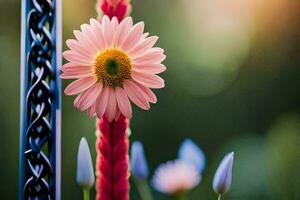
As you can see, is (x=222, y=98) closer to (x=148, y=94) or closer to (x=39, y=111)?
(x=148, y=94)

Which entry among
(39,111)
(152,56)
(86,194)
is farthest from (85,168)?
(152,56)

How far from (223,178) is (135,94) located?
257mm

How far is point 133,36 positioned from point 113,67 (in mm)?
77

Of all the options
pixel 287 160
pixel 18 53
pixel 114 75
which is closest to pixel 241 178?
pixel 287 160

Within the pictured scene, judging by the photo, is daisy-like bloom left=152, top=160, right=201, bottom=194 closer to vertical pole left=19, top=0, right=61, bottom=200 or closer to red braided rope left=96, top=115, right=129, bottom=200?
red braided rope left=96, top=115, right=129, bottom=200

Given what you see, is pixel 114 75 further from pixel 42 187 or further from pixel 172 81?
pixel 42 187

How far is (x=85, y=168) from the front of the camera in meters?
0.87

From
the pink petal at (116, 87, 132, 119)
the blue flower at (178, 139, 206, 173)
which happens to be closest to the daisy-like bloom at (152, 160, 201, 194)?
the blue flower at (178, 139, 206, 173)

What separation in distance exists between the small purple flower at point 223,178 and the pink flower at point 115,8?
38 cm

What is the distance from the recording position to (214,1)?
2.92ft

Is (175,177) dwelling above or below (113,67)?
below

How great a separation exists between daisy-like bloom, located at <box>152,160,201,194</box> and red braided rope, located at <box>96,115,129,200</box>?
0.07m

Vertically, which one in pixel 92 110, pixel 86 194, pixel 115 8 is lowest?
pixel 86 194

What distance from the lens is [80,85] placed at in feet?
2.83
